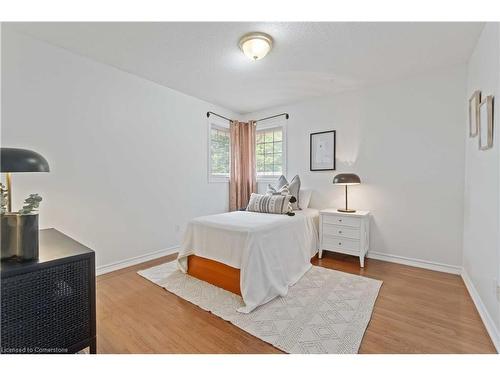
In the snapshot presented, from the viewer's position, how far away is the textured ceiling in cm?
208

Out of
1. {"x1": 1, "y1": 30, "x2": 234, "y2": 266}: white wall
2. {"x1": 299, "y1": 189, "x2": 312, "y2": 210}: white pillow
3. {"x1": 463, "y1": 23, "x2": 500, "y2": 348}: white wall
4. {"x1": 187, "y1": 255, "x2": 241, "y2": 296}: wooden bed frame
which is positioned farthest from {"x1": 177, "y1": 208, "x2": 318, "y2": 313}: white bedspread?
{"x1": 463, "y1": 23, "x2": 500, "y2": 348}: white wall

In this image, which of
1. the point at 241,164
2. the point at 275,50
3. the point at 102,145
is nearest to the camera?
the point at 275,50

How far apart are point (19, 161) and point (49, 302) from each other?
0.70m

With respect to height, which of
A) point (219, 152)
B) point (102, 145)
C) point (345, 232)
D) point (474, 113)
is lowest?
point (345, 232)

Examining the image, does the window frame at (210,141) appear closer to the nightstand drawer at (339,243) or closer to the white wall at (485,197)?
the nightstand drawer at (339,243)

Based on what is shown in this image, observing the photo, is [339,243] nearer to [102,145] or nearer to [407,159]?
[407,159]

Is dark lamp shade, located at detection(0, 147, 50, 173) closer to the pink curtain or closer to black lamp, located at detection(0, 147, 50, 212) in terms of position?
black lamp, located at detection(0, 147, 50, 212)

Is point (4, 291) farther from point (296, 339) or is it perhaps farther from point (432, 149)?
point (432, 149)

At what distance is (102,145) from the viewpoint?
278cm

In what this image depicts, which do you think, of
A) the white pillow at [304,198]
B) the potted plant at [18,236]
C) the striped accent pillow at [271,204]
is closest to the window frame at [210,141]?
the striped accent pillow at [271,204]

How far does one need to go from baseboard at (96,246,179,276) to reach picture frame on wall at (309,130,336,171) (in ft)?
8.34

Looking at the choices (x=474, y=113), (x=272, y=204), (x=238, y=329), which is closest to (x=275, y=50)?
(x=272, y=204)

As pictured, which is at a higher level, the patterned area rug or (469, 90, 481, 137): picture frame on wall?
(469, 90, 481, 137): picture frame on wall
